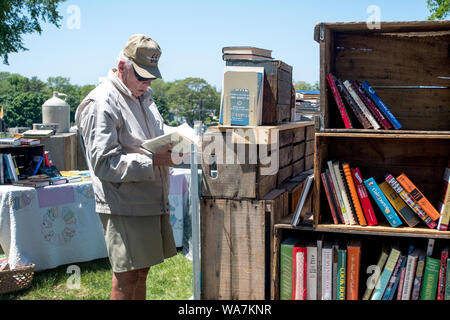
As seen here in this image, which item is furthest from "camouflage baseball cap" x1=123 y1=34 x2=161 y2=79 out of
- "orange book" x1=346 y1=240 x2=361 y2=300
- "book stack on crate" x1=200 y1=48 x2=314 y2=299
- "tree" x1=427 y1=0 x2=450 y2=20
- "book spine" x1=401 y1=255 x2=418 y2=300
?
"tree" x1=427 y1=0 x2=450 y2=20

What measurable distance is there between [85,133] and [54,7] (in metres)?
19.9

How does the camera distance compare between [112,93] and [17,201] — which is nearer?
[112,93]

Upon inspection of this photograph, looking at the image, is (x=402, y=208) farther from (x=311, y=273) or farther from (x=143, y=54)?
(x=143, y=54)

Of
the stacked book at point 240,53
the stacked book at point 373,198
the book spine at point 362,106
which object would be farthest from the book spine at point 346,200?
the stacked book at point 240,53

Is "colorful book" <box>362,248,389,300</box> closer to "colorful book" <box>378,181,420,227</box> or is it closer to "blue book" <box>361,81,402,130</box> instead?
"colorful book" <box>378,181,420,227</box>

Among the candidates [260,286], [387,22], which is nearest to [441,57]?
[387,22]

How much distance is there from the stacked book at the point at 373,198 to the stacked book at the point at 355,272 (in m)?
0.15

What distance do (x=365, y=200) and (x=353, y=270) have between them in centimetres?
39

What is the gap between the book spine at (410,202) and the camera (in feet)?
7.83

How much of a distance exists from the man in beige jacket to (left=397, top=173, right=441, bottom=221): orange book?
1256mm

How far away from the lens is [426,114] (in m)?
2.76

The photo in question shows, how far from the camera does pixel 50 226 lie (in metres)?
4.19

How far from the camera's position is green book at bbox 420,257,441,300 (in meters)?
2.37
